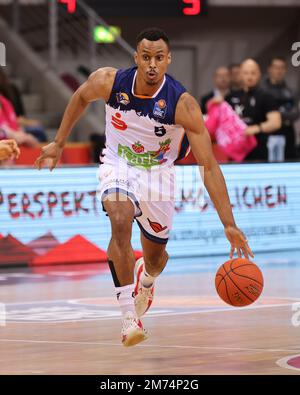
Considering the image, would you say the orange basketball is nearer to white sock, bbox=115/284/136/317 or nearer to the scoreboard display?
white sock, bbox=115/284/136/317

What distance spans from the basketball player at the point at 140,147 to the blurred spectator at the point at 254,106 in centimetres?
627

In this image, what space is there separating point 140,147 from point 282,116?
26.9ft

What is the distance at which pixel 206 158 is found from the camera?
25.6ft

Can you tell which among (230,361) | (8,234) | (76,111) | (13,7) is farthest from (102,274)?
(13,7)

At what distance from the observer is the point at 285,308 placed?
10.0m

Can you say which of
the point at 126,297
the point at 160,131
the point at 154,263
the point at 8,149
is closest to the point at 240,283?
the point at 126,297

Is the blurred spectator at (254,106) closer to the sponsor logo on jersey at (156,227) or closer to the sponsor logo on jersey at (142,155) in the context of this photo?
the sponsor logo on jersey at (156,227)

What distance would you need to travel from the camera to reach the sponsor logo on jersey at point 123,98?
26.7 feet

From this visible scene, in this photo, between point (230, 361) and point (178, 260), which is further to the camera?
point (178, 260)

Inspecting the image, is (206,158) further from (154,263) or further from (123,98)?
(154,263)

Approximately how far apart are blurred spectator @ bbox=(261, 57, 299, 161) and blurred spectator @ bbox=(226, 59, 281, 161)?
71cm

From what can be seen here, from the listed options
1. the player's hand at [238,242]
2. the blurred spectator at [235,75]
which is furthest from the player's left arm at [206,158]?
the blurred spectator at [235,75]
